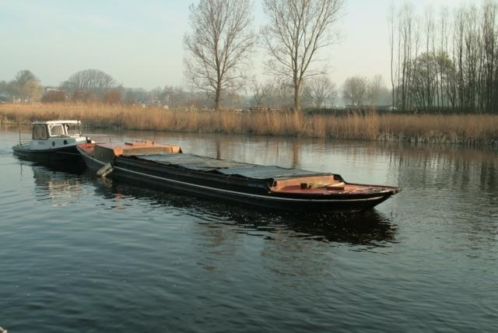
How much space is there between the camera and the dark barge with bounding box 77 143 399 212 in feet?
45.6

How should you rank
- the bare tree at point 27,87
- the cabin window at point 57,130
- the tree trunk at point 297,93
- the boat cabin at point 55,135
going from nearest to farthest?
the boat cabin at point 55,135
the cabin window at point 57,130
the tree trunk at point 297,93
the bare tree at point 27,87

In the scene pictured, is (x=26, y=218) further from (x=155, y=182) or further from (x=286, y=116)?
(x=286, y=116)

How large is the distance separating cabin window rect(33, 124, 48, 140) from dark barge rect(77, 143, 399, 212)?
7129 millimetres

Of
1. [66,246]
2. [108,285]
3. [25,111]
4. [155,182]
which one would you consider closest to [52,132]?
[155,182]

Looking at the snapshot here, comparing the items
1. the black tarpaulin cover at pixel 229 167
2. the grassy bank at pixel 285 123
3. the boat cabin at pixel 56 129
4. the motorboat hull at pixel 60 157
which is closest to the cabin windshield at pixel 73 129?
the boat cabin at pixel 56 129

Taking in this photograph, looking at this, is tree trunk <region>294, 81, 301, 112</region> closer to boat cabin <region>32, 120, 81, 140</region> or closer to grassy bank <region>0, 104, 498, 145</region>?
grassy bank <region>0, 104, 498, 145</region>

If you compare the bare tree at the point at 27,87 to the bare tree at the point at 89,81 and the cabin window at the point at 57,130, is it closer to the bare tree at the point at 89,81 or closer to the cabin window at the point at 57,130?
the bare tree at the point at 89,81

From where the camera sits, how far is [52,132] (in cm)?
2822

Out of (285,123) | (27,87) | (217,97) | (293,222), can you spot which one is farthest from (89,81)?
(293,222)

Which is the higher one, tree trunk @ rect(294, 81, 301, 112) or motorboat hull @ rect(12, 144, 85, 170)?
tree trunk @ rect(294, 81, 301, 112)

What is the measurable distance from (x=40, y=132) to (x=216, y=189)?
15.7 meters

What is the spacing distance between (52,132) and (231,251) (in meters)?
19.9

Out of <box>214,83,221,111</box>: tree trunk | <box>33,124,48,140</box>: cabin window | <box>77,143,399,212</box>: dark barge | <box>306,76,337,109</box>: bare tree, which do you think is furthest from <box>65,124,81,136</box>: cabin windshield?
<box>306,76,337,109</box>: bare tree

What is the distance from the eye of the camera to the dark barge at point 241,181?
45.6 feet
